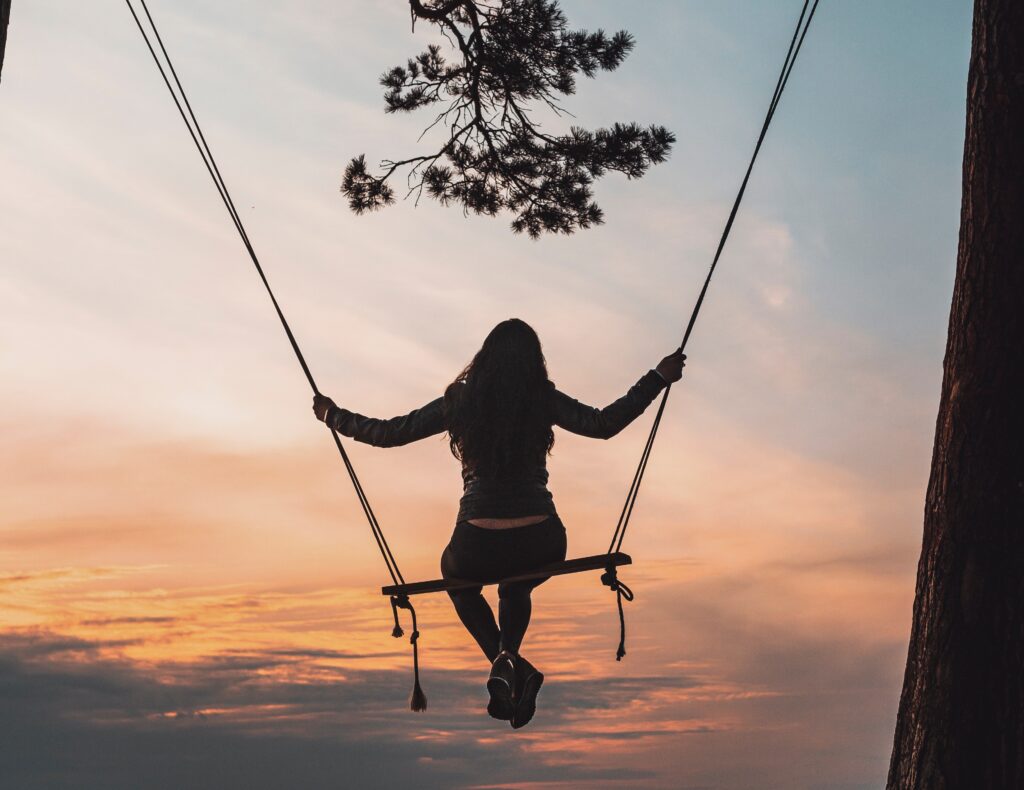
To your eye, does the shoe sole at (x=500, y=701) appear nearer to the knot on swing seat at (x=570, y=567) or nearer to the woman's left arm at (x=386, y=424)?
the knot on swing seat at (x=570, y=567)

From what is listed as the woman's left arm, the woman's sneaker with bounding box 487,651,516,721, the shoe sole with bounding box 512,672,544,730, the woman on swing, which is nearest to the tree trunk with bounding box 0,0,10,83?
the woman's left arm

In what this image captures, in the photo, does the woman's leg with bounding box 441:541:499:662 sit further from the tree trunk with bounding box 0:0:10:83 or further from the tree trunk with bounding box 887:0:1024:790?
the tree trunk with bounding box 0:0:10:83

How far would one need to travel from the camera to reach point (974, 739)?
388cm

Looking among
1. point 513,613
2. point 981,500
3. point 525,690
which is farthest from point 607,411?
point 981,500

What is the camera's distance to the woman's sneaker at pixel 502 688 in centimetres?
441

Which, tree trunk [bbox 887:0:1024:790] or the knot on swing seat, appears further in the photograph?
the knot on swing seat

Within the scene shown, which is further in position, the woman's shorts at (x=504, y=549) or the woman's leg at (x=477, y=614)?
the woman's leg at (x=477, y=614)

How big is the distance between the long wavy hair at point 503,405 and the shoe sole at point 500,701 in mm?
771

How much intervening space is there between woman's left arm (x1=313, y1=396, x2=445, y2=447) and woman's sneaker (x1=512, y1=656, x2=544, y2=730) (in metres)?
0.93

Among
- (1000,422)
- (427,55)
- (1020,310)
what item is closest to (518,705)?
(1000,422)

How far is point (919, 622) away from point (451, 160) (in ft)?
15.1

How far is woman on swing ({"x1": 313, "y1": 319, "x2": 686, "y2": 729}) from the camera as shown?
446cm

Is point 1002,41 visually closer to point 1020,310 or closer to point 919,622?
point 1020,310

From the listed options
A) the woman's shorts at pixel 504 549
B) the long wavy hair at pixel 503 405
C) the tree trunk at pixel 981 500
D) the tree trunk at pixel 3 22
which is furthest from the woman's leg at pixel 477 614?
the tree trunk at pixel 3 22
